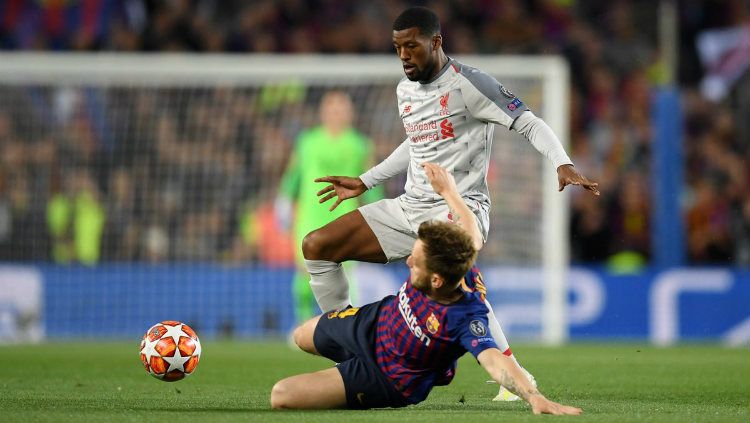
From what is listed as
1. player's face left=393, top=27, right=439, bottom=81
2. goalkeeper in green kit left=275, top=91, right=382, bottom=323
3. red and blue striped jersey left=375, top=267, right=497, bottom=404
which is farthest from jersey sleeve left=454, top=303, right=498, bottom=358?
goalkeeper in green kit left=275, top=91, right=382, bottom=323

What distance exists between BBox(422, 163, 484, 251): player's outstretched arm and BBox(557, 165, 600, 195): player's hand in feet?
1.48

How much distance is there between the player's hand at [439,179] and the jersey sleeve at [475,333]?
674 mm

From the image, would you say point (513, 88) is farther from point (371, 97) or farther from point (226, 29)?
point (226, 29)

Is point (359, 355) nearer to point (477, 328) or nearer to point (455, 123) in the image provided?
point (477, 328)

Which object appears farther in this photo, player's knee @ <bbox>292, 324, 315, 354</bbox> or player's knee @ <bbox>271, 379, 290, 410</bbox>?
player's knee @ <bbox>292, 324, 315, 354</bbox>

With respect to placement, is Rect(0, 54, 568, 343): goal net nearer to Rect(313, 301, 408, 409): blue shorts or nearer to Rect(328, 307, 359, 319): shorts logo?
Rect(328, 307, 359, 319): shorts logo

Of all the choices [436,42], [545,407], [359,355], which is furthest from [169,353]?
[545,407]

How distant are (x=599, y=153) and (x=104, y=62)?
676 cm

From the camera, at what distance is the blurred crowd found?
580 inches

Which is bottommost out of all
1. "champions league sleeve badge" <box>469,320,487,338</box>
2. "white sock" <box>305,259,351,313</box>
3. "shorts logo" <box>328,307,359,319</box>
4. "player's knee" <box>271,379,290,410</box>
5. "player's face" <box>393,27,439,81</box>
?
"player's knee" <box>271,379,290,410</box>

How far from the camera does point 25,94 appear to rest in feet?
49.2

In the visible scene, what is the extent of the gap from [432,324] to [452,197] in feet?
2.34

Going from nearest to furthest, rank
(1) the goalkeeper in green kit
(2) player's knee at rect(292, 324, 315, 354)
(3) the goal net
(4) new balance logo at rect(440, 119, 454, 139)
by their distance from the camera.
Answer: (2) player's knee at rect(292, 324, 315, 354)
(4) new balance logo at rect(440, 119, 454, 139)
(1) the goalkeeper in green kit
(3) the goal net

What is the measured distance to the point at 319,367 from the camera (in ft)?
32.2
